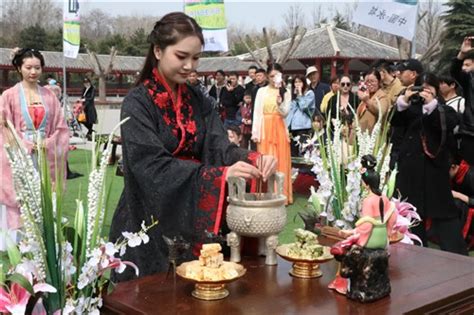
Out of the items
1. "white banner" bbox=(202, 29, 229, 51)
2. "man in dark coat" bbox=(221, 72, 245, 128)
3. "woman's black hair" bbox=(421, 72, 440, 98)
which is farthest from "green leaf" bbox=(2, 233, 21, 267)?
"man in dark coat" bbox=(221, 72, 245, 128)

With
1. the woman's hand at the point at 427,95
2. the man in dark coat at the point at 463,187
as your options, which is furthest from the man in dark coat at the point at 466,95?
the woman's hand at the point at 427,95

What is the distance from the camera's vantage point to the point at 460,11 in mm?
21531

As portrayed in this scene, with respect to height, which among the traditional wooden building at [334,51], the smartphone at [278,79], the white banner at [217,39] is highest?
the traditional wooden building at [334,51]

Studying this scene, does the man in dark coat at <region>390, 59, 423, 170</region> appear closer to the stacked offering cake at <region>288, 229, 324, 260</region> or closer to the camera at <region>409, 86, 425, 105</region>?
the camera at <region>409, 86, 425, 105</region>

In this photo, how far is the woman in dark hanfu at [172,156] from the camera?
6.13 feet

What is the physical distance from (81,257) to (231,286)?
0.44m

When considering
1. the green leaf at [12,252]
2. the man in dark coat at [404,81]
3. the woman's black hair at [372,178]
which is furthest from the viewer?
the man in dark coat at [404,81]

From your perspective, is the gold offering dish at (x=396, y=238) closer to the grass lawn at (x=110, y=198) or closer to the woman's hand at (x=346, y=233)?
the woman's hand at (x=346, y=233)

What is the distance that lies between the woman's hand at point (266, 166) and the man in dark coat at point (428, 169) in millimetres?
2186

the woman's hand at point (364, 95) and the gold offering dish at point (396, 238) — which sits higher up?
the woman's hand at point (364, 95)

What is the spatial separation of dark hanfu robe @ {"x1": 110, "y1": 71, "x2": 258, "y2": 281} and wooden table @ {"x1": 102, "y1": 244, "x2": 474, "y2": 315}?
8.6 inches

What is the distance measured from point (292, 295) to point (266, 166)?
42 cm

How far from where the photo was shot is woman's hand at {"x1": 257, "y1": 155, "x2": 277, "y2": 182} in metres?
1.84

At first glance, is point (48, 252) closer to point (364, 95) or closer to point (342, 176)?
point (342, 176)
